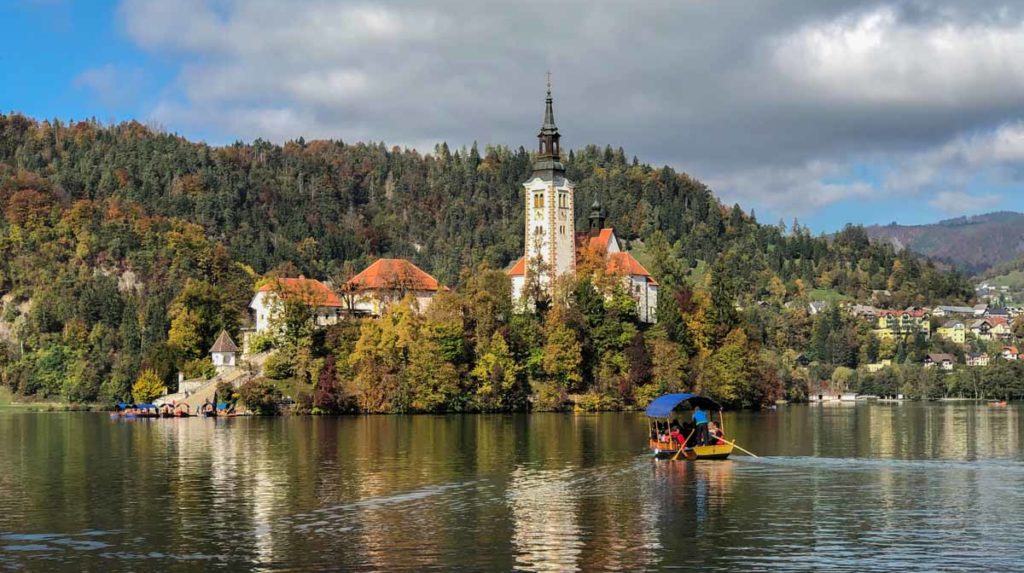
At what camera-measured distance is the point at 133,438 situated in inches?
3600

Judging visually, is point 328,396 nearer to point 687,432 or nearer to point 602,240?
point 602,240

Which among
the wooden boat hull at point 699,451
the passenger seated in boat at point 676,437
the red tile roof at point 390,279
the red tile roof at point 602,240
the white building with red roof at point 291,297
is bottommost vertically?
the wooden boat hull at point 699,451

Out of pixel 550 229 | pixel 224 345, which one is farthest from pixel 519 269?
pixel 224 345

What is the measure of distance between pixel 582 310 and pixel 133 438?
203 feet

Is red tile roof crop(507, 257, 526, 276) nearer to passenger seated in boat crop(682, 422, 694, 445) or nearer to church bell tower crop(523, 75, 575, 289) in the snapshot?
church bell tower crop(523, 75, 575, 289)

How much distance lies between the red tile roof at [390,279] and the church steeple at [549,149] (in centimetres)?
2314

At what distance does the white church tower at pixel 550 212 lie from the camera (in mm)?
154750

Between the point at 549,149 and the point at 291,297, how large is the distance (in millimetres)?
43037

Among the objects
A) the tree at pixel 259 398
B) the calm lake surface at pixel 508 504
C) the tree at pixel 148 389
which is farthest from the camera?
the tree at pixel 148 389

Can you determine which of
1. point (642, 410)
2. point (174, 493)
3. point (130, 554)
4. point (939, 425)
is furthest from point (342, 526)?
point (642, 410)

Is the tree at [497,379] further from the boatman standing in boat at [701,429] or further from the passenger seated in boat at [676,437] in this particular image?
the passenger seated in boat at [676,437]

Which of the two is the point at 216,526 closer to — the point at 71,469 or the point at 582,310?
the point at 71,469

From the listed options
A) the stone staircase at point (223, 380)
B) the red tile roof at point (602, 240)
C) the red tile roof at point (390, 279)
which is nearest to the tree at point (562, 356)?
the red tile roof at point (602, 240)

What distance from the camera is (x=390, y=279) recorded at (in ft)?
520
